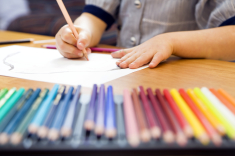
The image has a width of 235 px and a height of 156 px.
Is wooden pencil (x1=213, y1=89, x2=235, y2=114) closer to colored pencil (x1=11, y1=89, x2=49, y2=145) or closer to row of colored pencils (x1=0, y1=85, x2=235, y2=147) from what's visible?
row of colored pencils (x1=0, y1=85, x2=235, y2=147)

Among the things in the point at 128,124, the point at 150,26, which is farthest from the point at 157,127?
the point at 150,26

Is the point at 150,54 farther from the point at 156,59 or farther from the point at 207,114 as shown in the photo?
the point at 207,114

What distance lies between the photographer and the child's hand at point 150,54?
311mm

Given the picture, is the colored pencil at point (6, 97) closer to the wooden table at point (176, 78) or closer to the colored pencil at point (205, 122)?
the wooden table at point (176, 78)

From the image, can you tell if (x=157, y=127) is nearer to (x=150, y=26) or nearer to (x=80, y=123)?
(x=80, y=123)

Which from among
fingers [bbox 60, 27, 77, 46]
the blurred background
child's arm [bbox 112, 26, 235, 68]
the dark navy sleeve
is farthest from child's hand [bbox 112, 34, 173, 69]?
the blurred background

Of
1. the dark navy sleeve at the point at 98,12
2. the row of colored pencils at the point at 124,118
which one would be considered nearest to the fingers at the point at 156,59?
the row of colored pencils at the point at 124,118

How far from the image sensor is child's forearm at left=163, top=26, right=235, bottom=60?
13.8 inches

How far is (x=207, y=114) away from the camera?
15 cm

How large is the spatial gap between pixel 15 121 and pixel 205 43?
0.35 meters

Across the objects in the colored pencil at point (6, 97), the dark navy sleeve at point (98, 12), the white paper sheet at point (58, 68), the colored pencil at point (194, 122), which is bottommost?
the white paper sheet at point (58, 68)

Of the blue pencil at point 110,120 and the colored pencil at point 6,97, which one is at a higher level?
the blue pencil at point 110,120

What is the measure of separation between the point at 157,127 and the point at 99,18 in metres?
0.46

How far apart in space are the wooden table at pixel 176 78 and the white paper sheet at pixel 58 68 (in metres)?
Result: 0.02
